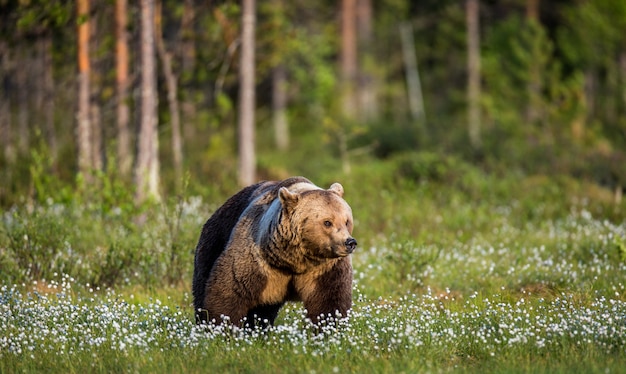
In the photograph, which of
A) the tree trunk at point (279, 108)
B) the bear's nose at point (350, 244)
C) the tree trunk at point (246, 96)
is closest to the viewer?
the bear's nose at point (350, 244)

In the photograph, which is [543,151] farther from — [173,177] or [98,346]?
[98,346]

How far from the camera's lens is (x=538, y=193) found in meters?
18.8

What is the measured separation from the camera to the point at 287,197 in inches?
285

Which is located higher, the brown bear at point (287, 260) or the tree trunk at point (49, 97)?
the tree trunk at point (49, 97)

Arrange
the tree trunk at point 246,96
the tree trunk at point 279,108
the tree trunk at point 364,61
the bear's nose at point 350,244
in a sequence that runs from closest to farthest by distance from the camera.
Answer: the bear's nose at point 350,244 → the tree trunk at point 246,96 → the tree trunk at point 279,108 → the tree trunk at point 364,61

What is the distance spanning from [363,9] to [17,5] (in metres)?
21.9

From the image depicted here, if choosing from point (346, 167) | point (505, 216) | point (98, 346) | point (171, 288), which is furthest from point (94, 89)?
point (98, 346)

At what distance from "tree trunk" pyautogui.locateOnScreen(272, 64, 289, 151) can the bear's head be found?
24296 mm

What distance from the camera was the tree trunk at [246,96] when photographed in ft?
64.2

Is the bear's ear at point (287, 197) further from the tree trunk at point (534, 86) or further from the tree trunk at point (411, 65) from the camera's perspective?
the tree trunk at point (411, 65)

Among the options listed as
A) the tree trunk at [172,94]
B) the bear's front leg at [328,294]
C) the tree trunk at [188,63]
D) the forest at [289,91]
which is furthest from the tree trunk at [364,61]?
the bear's front leg at [328,294]

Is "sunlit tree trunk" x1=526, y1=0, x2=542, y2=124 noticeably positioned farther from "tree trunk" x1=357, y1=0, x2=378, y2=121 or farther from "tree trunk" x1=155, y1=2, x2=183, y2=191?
"tree trunk" x1=155, y1=2, x2=183, y2=191

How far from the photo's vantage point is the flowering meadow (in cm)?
687

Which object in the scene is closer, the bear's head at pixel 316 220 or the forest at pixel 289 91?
the bear's head at pixel 316 220
